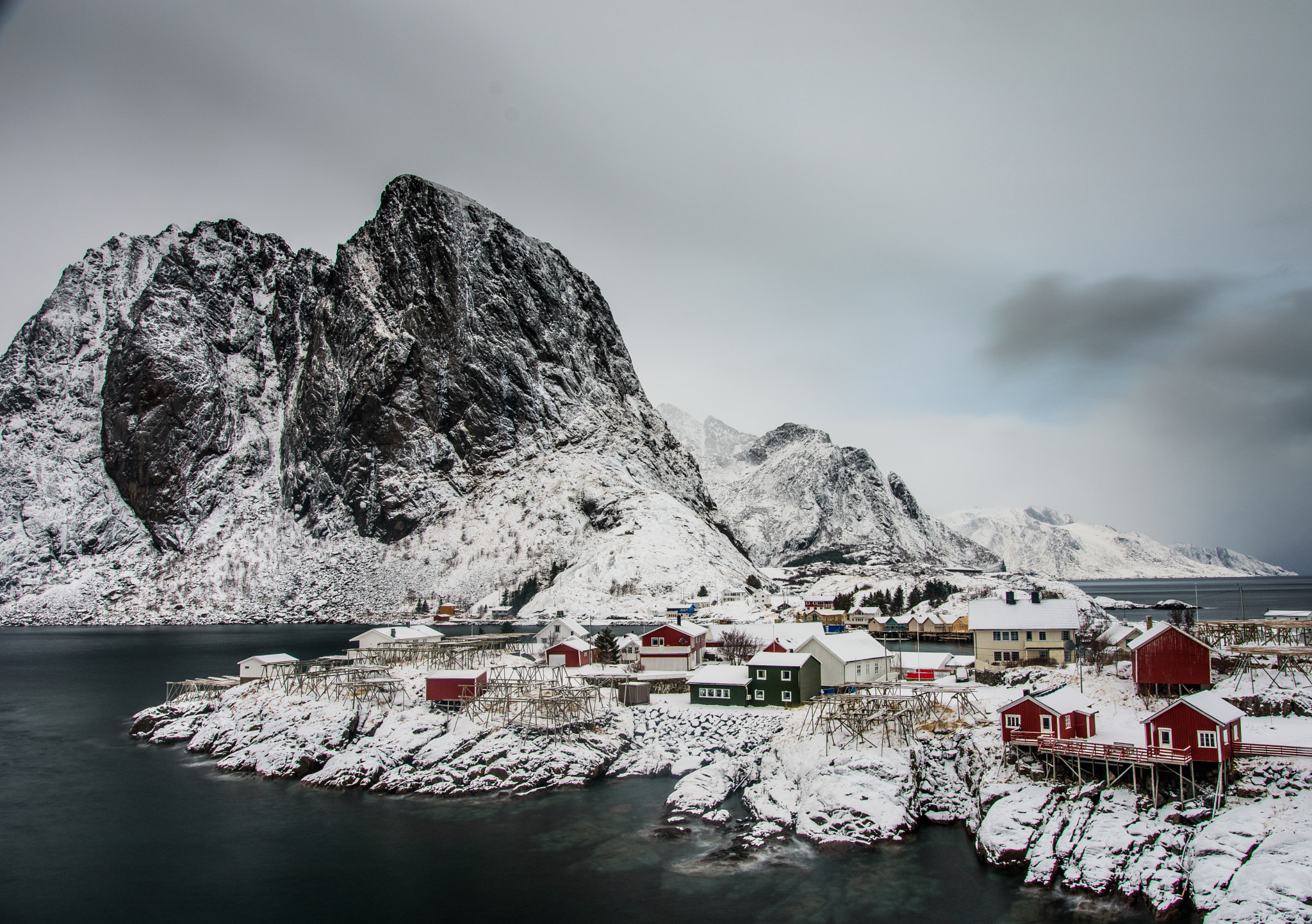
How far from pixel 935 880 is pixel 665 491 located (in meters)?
159

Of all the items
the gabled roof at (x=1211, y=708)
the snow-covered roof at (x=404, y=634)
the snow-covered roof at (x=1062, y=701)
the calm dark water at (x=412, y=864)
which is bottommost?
the calm dark water at (x=412, y=864)

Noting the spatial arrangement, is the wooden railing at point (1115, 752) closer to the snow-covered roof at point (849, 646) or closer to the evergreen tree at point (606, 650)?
the snow-covered roof at point (849, 646)

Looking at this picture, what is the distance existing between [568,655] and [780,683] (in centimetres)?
2271

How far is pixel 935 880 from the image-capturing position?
110ft

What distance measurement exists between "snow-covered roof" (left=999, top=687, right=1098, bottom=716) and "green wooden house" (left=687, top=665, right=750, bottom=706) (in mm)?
19339

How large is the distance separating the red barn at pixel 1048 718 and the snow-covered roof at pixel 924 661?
76.2 feet

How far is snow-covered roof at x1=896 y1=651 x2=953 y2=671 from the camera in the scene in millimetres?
66875

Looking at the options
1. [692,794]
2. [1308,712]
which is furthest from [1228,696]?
[692,794]

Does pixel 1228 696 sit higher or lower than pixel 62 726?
higher

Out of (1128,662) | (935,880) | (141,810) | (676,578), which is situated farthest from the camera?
(676,578)

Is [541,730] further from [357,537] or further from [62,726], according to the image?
[357,537]

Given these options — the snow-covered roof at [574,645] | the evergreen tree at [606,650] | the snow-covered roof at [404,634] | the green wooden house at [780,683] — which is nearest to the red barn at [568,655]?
the snow-covered roof at [574,645]

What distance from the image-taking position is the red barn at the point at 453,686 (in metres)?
56.3

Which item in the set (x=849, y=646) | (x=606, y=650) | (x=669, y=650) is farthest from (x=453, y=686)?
(x=849, y=646)
